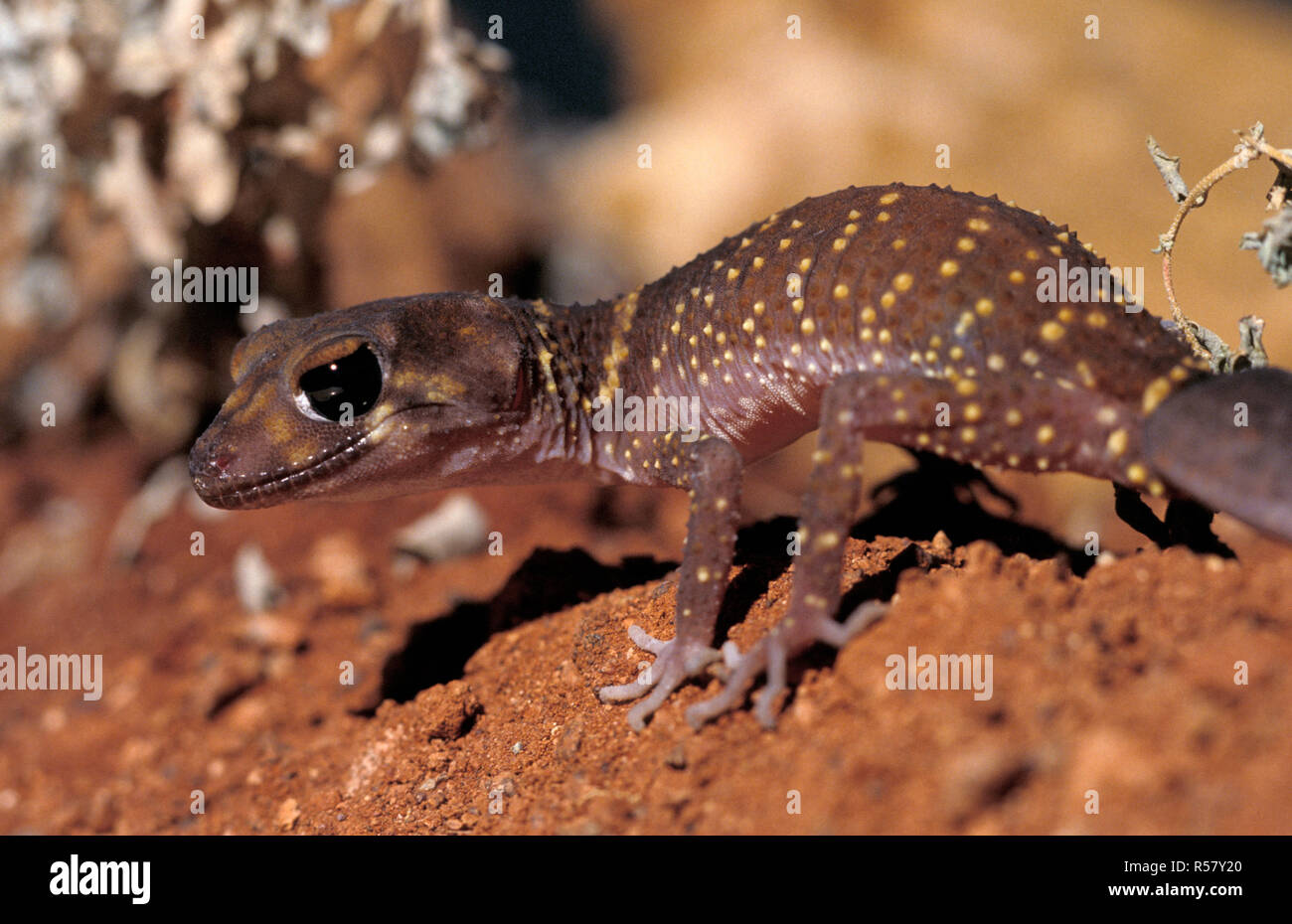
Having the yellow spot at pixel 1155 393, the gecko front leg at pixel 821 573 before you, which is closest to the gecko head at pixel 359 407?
the gecko front leg at pixel 821 573

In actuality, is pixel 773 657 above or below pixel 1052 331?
below

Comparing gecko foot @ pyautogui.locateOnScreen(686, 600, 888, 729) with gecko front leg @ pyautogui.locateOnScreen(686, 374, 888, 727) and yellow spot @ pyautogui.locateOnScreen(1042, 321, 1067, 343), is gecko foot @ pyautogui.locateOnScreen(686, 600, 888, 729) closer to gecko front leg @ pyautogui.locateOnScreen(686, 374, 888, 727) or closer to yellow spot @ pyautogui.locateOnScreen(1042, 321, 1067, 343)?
gecko front leg @ pyautogui.locateOnScreen(686, 374, 888, 727)

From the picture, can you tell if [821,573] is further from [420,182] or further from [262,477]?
[420,182]

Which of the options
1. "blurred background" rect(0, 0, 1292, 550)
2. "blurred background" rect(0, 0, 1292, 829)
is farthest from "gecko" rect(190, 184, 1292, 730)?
"blurred background" rect(0, 0, 1292, 550)

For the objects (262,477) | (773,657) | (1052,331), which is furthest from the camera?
(262,477)

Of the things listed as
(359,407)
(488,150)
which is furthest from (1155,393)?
(488,150)

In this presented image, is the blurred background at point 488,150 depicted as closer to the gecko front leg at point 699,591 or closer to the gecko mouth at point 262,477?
the gecko mouth at point 262,477

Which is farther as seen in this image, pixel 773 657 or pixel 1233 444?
pixel 773 657
